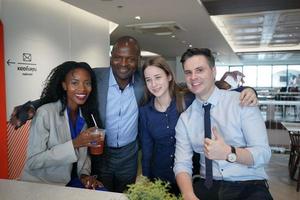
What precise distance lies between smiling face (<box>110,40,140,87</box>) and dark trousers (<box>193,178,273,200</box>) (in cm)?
108

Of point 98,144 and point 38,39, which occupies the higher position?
point 38,39

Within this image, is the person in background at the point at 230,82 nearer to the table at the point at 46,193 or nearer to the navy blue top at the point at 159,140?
the navy blue top at the point at 159,140

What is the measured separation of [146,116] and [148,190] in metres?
1.09

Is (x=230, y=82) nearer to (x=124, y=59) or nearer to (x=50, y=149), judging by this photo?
(x=124, y=59)

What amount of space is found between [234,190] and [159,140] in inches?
25.2

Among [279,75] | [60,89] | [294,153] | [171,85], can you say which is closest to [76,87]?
[60,89]

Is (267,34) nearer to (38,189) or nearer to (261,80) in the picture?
(38,189)

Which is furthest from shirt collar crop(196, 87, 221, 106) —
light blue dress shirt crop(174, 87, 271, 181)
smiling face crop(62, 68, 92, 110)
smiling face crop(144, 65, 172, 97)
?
smiling face crop(62, 68, 92, 110)

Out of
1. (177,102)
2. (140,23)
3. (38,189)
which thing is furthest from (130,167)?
(140,23)

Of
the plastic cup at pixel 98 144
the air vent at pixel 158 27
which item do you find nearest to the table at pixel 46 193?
the plastic cup at pixel 98 144

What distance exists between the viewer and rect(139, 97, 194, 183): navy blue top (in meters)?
2.24

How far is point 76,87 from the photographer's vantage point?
2123 mm

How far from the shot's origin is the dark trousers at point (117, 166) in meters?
2.51

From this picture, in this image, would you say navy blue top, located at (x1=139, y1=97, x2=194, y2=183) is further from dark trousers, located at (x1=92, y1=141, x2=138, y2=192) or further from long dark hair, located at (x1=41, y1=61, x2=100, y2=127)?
long dark hair, located at (x1=41, y1=61, x2=100, y2=127)
